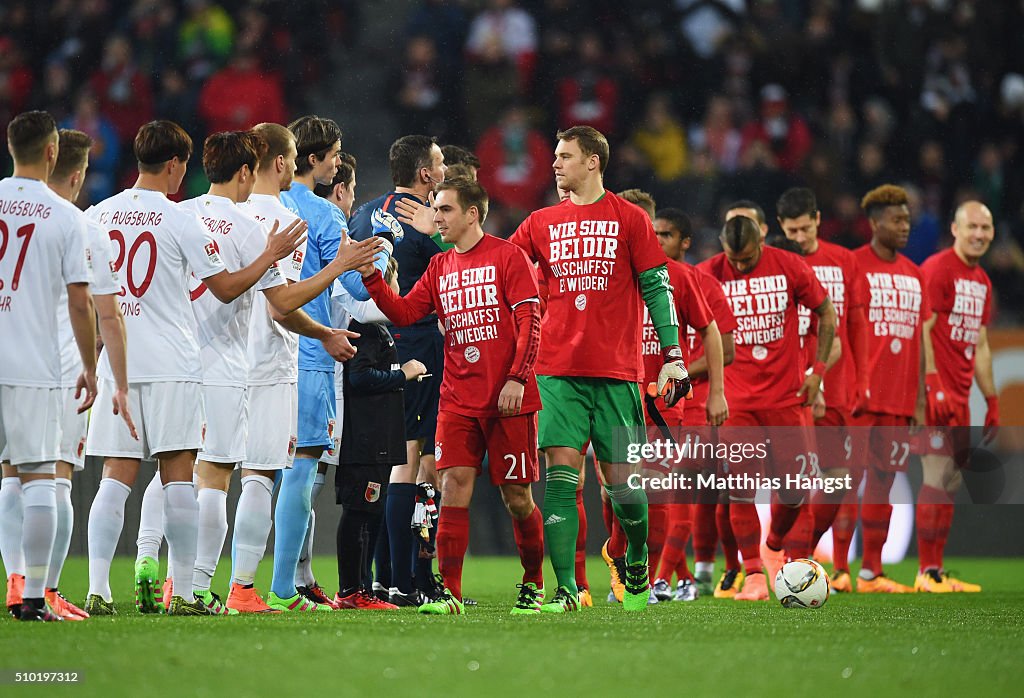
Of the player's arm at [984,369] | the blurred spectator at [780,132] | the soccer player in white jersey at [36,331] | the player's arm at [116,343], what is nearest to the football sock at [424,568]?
the player's arm at [116,343]

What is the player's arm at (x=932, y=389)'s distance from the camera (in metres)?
10.2

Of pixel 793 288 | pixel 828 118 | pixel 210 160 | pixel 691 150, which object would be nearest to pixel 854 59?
pixel 828 118

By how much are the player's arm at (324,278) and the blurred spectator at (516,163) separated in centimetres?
902

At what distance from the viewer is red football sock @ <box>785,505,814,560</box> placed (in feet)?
30.5

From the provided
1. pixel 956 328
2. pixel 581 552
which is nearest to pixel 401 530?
pixel 581 552

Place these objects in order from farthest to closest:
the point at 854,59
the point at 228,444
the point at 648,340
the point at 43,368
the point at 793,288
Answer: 1. the point at 854,59
2. the point at 793,288
3. the point at 648,340
4. the point at 228,444
5. the point at 43,368

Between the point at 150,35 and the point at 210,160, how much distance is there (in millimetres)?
10885

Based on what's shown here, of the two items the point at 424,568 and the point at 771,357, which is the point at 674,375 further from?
the point at 771,357

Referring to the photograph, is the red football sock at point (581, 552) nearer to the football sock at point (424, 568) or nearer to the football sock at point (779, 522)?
the football sock at point (424, 568)

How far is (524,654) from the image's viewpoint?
4.82 meters

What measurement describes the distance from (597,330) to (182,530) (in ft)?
6.98

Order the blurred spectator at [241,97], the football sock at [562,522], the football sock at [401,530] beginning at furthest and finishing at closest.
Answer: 1. the blurred spectator at [241,97]
2. the football sock at [401,530]
3. the football sock at [562,522]

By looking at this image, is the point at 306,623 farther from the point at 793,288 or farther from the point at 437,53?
the point at 437,53

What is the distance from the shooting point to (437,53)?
54.5 feet
